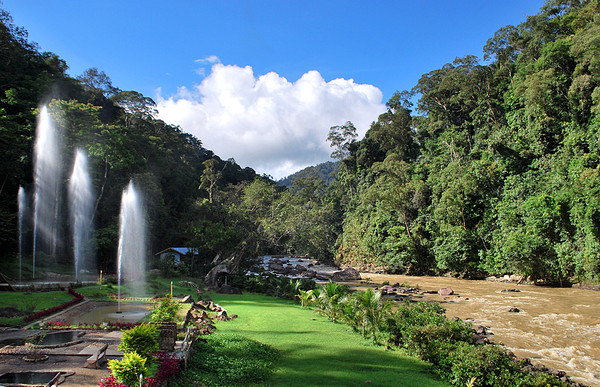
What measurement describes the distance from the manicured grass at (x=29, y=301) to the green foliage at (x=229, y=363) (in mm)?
7467

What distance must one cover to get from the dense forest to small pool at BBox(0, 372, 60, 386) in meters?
22.2

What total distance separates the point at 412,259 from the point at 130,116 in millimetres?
47601

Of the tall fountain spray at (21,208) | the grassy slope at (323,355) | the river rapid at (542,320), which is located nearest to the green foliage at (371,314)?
the grassy slope at (323,355)

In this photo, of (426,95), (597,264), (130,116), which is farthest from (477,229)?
(130,116)

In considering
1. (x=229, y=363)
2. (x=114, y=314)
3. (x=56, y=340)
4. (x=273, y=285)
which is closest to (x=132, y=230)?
(x=273, y=285)

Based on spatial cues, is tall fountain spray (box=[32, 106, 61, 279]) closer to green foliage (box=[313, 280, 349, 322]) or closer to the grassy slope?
the grassy slope

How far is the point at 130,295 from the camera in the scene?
19766 millimetres

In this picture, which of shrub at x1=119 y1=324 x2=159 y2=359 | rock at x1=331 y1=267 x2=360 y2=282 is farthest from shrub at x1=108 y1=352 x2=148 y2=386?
rock at x1=331 y1=267 x2=360 y2=282

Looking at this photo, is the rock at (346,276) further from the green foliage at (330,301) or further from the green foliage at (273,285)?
the green foliage at (330,301)

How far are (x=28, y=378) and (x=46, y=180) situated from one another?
28301 mm

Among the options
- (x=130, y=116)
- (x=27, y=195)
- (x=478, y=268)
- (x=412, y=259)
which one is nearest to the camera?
(x=27, y=195)

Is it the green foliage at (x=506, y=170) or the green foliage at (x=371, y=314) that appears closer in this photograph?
the green foliage at (x=371, y=314)

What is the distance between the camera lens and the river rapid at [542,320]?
11859mm

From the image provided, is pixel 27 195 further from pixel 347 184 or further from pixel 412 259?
pixel 347 184
